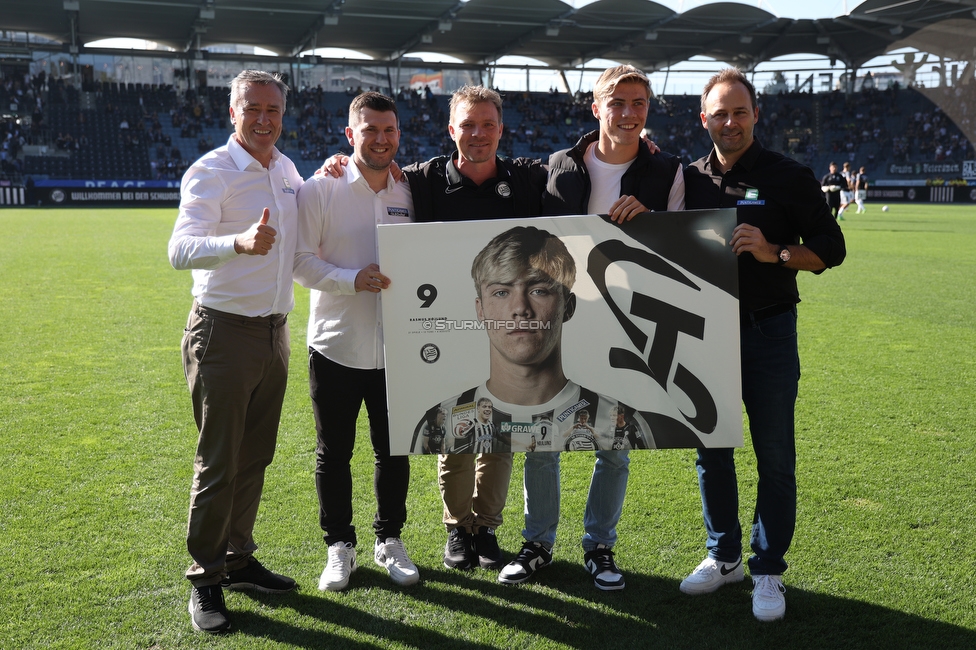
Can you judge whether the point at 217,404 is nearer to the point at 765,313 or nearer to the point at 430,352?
the point at 430,352

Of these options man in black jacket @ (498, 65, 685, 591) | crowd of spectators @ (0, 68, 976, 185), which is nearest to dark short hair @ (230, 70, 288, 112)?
man in black jacket @ (498, 65, 685, 591)

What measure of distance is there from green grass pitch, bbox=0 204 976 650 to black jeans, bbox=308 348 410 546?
280mm

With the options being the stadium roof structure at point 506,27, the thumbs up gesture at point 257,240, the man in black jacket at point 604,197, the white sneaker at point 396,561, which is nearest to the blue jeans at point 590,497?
the man in black jacket at point 604,197

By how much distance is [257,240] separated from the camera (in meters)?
3.01

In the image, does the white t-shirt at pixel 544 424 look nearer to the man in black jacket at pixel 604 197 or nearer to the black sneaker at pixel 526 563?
the man in black jacket at pixel 604 197

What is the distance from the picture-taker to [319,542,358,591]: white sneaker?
11.7 feet

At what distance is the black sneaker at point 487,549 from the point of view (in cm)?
384

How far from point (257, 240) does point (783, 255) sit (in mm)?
2159

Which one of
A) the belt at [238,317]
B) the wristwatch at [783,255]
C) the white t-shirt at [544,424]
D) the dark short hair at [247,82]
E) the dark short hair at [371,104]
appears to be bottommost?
the white t-shirt at [544,424]

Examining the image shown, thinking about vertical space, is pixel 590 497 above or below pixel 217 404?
below

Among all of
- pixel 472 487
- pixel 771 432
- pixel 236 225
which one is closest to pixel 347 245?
pixel 236 225

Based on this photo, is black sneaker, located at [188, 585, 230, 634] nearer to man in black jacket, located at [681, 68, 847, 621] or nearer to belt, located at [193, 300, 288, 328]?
belt, located at [193, 300, 288, 328]

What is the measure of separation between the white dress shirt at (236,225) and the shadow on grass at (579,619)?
54.3 inches

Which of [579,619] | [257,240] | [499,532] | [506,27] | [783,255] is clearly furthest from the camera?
[506,27]
